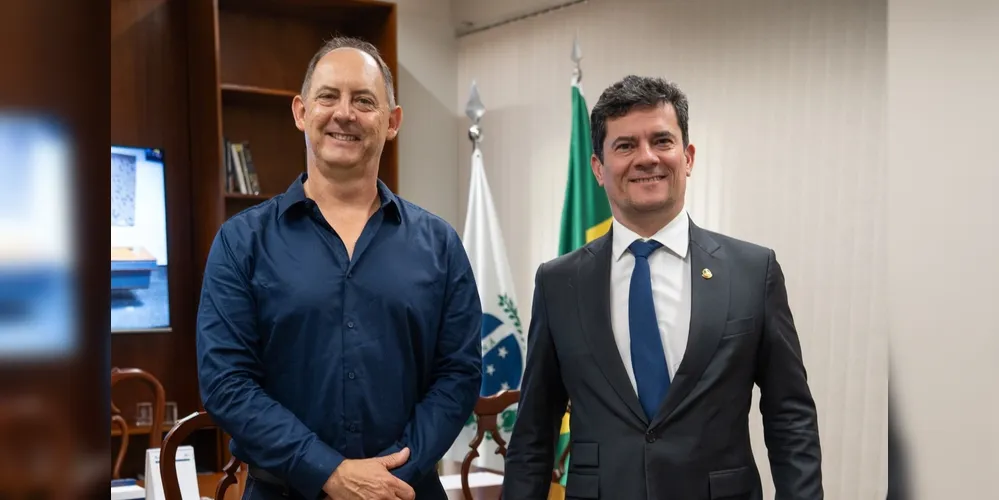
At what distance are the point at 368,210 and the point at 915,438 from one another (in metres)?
2.38

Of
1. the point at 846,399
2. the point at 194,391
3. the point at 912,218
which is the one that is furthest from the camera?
the point at 194,391

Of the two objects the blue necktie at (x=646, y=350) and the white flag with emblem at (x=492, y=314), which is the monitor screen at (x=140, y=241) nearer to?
the white flag with emblem at (x=492, y=314)

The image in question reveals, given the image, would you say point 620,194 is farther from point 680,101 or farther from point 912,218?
point 912,218

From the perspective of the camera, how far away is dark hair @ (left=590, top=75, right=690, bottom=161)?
1.83m

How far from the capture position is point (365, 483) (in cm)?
161

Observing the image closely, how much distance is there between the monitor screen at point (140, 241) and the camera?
4387 mm

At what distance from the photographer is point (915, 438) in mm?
3328

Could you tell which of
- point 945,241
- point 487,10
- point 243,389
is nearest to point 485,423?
point 243,389

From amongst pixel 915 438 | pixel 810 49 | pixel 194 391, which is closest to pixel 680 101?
pixel 915 438

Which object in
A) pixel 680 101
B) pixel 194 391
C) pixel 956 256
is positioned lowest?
pixel 194 391

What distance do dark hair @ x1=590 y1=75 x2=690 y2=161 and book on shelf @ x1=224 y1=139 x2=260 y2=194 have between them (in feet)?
10.5

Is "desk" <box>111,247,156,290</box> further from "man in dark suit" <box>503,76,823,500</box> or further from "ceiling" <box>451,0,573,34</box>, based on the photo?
"man in dark suit" <box>503,76,823,500</box>

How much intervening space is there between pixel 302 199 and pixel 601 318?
0.60 meters

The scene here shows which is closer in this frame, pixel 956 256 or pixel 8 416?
pixel 8 416
